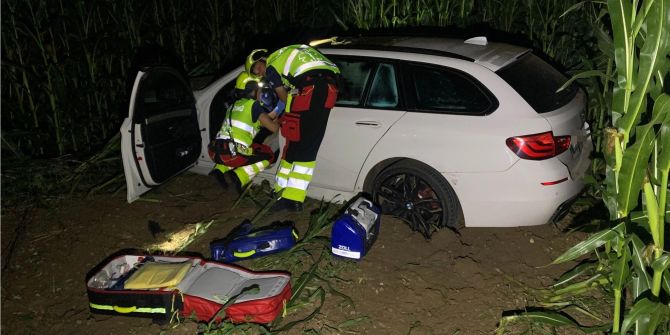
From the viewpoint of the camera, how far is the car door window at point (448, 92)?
3.86 meters

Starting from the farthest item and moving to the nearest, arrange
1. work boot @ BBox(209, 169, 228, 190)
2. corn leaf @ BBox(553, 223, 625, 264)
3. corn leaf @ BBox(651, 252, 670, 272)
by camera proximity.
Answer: work boot @ BBox(209, 169, 228, 190) < corn leaf @ BBox(553, 223, 625, 264) < corn leaf @ BBox(651, 252, 670, 272)

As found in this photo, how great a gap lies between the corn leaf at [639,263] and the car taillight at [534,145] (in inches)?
44.4

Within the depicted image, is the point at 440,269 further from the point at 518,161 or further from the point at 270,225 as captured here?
the point at 270,225

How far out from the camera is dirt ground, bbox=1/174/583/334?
345cm

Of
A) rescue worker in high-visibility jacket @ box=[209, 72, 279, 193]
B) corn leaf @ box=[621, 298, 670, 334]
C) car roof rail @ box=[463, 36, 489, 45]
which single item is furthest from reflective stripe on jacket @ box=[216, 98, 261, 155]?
corn leaf @ box=[621, 298, 670, 334]

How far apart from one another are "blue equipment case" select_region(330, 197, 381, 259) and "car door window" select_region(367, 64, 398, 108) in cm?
85

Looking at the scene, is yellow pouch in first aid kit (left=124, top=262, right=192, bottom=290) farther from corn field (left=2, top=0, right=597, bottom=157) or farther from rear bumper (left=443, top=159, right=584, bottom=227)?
corn field (left=2, top=0, right=597, bottom=157)

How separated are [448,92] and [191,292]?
2332mm

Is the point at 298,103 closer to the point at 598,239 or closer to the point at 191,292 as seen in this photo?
the point at 191,292

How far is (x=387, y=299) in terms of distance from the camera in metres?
3.61

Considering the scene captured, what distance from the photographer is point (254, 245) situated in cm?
399

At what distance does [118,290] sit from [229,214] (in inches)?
61.9

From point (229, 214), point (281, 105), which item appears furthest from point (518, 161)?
point (229, 214)

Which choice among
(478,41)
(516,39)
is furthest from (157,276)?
(516,39)
